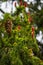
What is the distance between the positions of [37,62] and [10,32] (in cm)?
49

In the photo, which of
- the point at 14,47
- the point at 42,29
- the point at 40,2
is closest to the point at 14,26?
the point at 14,47

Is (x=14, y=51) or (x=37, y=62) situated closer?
(x=14, y=51)

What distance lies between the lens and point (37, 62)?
2904 mm

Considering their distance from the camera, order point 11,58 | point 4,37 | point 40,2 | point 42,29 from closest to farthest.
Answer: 1. point 11,58
2. point 4,37
3. point 42,29
4. point 40,2

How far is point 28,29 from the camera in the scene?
10.6 feet

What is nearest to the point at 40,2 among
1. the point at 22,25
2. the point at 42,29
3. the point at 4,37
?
the point at 42,29

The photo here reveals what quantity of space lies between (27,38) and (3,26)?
1.13 feet

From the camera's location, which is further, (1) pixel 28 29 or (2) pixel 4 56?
(1) pixel 28 29

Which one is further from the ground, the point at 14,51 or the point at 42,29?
the point at 42,29

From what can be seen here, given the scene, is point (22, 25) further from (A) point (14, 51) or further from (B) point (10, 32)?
(A) point (14, 51)

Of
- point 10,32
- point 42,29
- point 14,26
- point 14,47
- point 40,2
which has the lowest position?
point 14,47

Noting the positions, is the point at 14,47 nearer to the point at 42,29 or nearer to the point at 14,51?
the point at 14,51

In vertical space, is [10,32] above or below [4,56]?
above

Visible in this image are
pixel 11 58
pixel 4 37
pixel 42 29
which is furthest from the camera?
pixel 42 29
